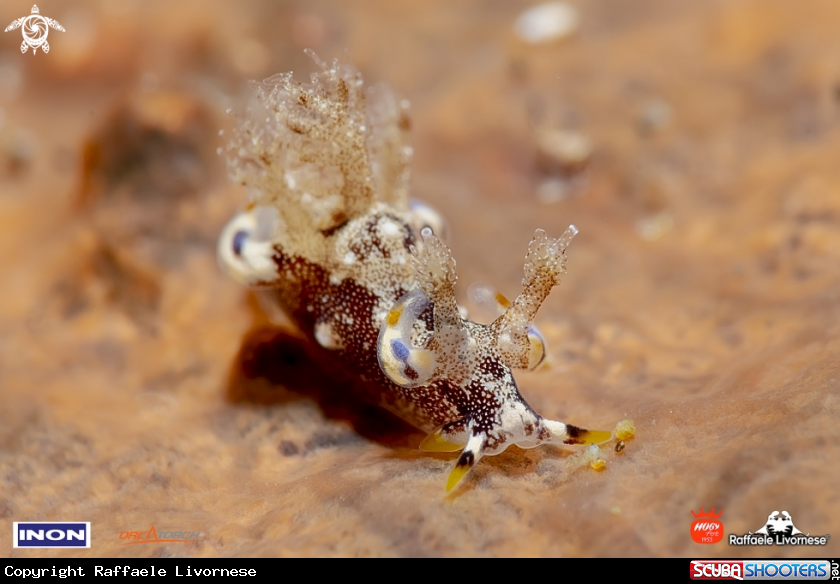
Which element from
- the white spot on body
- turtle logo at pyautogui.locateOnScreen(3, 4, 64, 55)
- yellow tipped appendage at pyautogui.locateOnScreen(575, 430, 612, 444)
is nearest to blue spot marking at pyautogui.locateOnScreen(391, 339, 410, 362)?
the white spot on body

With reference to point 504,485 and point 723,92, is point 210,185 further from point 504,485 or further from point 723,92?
point 723,92

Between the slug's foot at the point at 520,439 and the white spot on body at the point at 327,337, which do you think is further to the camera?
the white spot on body at the point at 327,337

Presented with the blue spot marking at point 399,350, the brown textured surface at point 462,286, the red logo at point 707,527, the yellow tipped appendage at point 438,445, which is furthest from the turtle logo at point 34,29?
the red logo at point 707,527

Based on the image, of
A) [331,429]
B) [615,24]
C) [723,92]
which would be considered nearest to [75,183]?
[331,429]

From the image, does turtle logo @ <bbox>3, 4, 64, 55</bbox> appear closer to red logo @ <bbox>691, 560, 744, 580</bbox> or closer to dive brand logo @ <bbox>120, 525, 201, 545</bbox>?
dive brand logo @ <bbox>120, 525, 201, 545</bbox>

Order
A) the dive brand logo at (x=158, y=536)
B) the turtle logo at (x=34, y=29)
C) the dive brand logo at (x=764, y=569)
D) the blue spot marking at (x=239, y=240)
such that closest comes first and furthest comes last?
the dive brand logo at (x=764, y=569), the dive brand logo at (x=158, y=536), the blue spot marking at (x=239, y=240), the turtle logo at (x=34, y=29)

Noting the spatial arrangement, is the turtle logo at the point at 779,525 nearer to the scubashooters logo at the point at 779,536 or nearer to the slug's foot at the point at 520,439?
the scubashooters logo at the point at 779,536

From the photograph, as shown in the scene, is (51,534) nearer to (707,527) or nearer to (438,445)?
(438,445)
